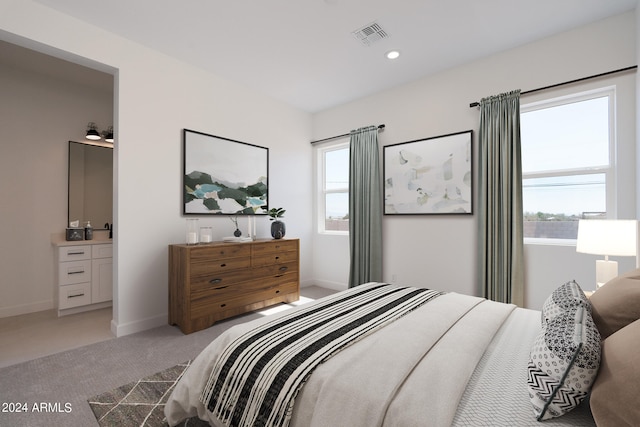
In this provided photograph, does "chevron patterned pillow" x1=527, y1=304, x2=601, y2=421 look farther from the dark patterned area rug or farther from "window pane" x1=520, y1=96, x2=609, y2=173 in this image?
"window pane" x1=520, y1=96, x2=609, y2=173

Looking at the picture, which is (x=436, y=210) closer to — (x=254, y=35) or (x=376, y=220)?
(x=376, y=220)

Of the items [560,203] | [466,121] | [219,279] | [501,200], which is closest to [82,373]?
[219,279]

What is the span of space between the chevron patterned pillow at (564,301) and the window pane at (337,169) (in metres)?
3.40

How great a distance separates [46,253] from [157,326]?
1763 mm

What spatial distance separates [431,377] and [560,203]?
2775 mm

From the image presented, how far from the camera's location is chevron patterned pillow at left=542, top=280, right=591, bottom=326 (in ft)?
3.85

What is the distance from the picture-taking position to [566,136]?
289 centimetres

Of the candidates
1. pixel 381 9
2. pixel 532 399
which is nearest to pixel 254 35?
pixel 381 9

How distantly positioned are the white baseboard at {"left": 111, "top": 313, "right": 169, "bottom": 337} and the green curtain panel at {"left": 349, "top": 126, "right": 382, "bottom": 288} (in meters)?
2.32

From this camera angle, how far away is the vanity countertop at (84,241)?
133 inches

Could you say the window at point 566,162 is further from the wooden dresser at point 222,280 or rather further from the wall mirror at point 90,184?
the wall mirror at point 90,184

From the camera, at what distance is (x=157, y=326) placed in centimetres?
311

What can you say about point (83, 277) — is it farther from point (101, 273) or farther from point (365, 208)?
point (365, 208)

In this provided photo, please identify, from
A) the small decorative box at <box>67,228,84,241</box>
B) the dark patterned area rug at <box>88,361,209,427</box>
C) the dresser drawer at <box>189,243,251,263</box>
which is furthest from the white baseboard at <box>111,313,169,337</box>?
the small decorative box at <box>67,228,84,241</box>
